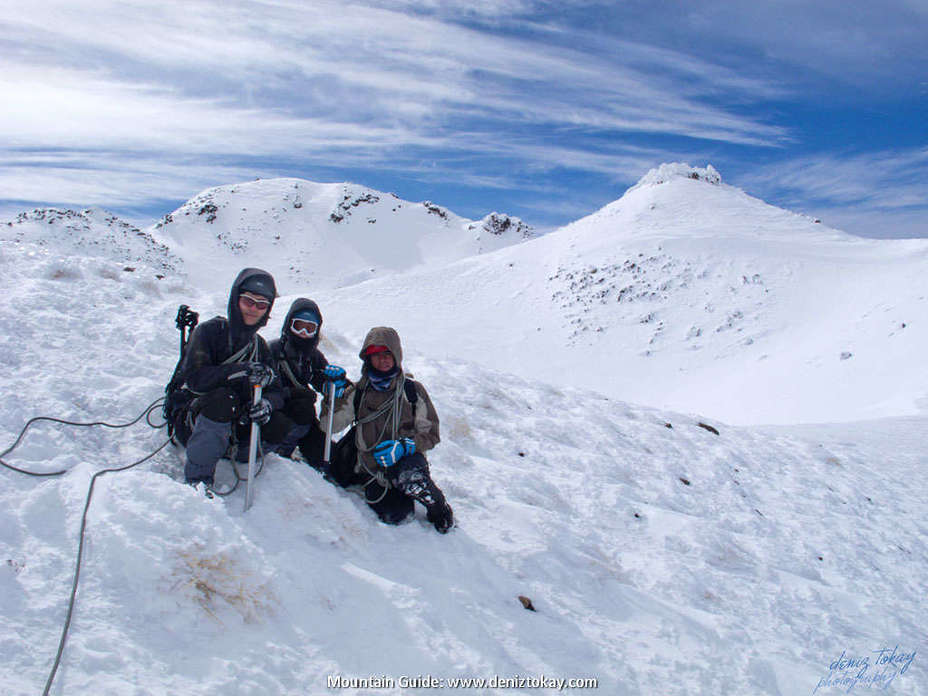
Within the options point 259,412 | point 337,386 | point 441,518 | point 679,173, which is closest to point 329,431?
point 337,386

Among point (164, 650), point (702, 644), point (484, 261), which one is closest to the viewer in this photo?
point (164, 650)

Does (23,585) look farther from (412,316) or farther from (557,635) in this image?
(412,316)

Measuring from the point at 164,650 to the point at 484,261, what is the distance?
3133cm

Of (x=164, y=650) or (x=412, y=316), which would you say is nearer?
(x=164, y=650)

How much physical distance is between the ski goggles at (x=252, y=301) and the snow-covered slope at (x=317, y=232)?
5459cm

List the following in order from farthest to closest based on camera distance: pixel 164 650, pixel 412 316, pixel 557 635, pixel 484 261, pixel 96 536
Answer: pixel 484 261 < pixel 412 316 < pixel 557 635 < pixel 96 536 < pixel 164 650

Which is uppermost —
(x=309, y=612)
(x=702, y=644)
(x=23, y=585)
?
(x=23, y=585)

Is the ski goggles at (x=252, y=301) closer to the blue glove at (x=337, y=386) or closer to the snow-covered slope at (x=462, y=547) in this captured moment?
the blue glove at (x=337, y=386)

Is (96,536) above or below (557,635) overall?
above

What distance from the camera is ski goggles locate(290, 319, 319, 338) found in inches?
199

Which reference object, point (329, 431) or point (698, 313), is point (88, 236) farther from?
point (329, 431)

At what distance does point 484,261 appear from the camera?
108ft

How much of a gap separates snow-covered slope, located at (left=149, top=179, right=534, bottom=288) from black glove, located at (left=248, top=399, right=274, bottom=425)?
181 ft

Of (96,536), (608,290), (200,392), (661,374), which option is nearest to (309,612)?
(96,536)
